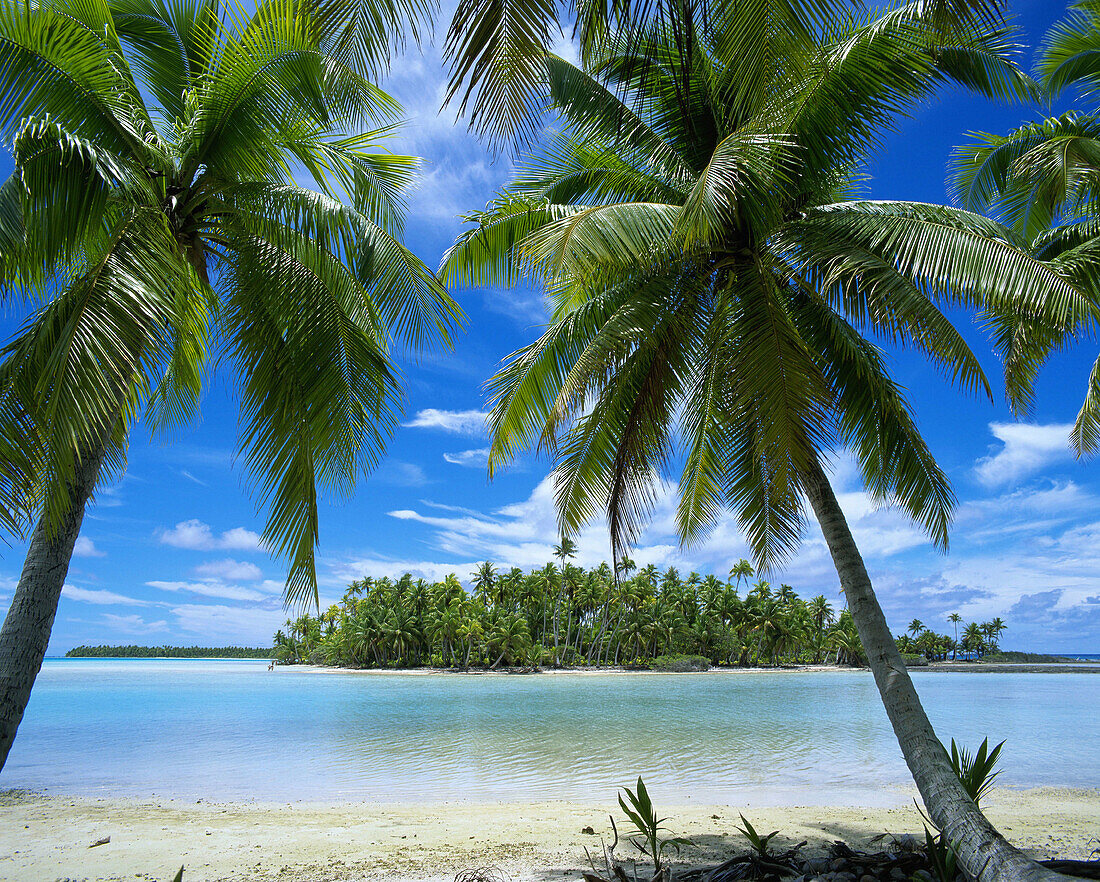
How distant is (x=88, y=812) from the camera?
29.2 feet

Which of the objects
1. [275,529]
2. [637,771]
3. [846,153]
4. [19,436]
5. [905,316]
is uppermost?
[846,153]

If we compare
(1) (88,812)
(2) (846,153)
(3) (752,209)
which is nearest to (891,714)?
(3) (752,209)

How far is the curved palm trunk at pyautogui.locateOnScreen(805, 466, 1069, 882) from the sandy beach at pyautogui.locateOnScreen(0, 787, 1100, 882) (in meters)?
2.26

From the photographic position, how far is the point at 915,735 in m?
4.86

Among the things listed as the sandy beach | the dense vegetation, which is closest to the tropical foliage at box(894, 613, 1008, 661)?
the dense vegetation

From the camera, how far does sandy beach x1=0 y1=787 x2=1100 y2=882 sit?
5.94 m

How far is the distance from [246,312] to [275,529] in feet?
5.65

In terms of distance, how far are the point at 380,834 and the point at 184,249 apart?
6.66 metres

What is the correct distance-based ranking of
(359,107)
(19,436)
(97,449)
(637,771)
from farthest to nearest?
(637,771) → (359,107) → (97,449) → (19,436)

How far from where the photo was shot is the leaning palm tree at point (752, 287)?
4691 millimetres

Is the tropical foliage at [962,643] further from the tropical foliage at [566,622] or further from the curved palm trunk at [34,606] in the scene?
the curved palm trunk at [34,606]

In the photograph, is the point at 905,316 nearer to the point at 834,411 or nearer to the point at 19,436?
the point at 834,411

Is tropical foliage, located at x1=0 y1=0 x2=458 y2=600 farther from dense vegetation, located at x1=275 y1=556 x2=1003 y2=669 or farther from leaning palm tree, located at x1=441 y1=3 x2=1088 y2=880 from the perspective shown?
dense vegetation, located at x1=275 y1=556 x2=1003 y2=669

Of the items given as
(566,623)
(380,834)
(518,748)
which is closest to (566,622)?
(566,623)
